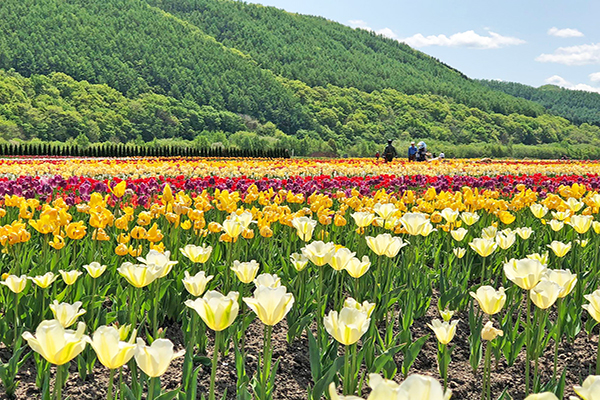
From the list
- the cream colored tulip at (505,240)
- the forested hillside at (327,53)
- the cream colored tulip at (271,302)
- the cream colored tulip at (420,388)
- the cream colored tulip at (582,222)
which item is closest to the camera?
the cream colored tulip at (420,388)

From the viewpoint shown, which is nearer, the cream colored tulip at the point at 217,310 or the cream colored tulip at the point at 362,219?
the cream colored tulip at the point at 217,310

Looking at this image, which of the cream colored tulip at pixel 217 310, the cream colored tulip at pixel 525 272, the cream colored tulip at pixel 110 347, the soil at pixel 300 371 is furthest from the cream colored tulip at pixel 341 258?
Result: the cream colored tulip at pixel 110 347

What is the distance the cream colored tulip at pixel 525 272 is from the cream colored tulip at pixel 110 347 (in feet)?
4.93

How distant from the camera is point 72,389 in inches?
98.0

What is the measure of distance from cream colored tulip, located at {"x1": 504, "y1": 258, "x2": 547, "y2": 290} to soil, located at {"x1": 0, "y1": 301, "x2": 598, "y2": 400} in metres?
0.53

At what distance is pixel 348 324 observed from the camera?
172 cm

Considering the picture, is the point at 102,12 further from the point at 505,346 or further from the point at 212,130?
the point at 505,346

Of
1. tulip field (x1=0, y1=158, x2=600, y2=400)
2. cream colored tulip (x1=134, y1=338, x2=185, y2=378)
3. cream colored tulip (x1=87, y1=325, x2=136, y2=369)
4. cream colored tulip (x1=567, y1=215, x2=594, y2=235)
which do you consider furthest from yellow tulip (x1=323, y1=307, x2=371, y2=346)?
cream colored tulip (x1=567, y1=215, x2=594, y2=235)

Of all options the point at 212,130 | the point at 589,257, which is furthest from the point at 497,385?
the point at 212,130

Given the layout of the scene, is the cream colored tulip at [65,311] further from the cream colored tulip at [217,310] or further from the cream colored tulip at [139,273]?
the cream colored tulip at [217,310]

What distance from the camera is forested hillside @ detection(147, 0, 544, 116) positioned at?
5044 inches

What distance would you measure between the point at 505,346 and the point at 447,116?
367ft

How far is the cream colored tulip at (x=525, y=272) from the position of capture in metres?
2.23

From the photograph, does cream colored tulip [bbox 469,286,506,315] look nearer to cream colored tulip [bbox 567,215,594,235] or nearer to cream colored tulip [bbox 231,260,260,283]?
cream colored tulip [bbox 231,260,260,283]
